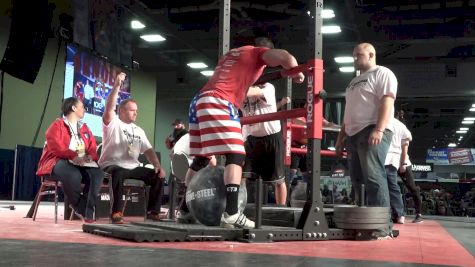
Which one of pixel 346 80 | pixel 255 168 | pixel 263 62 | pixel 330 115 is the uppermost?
pixel 346 80

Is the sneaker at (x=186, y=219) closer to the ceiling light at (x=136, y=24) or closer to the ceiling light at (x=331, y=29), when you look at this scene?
the ceiling light at (x=331, y=29)

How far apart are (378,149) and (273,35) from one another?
851 centimetres

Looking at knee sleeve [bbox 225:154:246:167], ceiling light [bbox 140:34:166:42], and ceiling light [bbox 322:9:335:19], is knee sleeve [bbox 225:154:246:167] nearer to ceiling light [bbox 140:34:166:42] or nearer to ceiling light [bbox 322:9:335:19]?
ceiling light [bbox 322:9:335:19]

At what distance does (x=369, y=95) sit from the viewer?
3.31 meters

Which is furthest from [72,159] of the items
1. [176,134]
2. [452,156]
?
[452,156]

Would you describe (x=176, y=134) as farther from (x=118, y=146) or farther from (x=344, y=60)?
(x=344, y=60)

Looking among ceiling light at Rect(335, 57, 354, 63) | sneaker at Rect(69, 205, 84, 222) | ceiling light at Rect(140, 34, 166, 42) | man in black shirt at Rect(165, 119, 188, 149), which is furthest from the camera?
ceiling light at Rect(335, 57, 354, 63)

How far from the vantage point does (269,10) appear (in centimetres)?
1041

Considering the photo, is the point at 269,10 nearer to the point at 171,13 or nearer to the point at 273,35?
the point at 273,35

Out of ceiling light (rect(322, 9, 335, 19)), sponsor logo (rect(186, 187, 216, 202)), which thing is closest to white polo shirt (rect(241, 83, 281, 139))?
sponsor logo (rect(186, 187, 216, 202))

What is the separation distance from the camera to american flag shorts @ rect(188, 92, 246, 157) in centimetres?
288

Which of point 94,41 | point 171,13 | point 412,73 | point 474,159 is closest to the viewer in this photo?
point 94,41

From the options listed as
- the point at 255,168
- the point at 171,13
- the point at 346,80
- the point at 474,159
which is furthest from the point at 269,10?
the point at 474,159

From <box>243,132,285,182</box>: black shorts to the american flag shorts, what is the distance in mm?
1212
